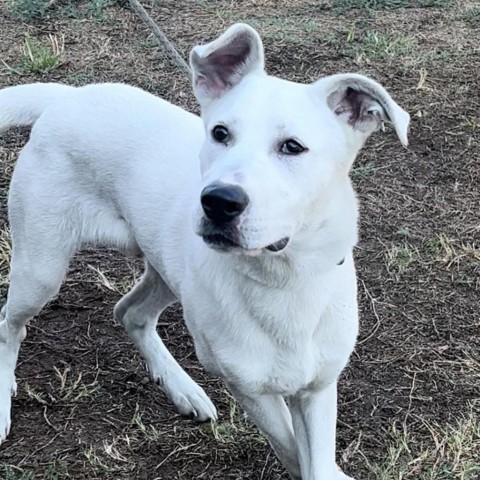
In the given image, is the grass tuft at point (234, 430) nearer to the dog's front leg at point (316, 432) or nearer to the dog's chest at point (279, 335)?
the dog's front leg at point (316, 432)

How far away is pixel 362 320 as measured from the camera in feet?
14.9

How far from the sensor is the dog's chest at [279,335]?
3098 mm

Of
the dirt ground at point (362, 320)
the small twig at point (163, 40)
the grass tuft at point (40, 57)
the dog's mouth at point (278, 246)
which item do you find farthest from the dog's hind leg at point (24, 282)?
the grass tuft at point (40, 57)

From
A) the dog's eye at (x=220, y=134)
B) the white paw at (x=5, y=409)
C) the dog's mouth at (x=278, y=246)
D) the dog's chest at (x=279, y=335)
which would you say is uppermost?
the dog's eye at (x=220, y=134)

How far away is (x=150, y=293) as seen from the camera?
4.21 meters

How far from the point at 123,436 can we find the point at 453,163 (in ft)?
9.22

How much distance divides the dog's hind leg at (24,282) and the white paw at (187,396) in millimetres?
638

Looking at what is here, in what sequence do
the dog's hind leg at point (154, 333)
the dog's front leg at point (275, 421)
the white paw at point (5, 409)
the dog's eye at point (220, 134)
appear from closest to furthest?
the dog's eye at point (220, 134) < the dog's front leg at point (275, 421) < the white paw at point (5, 409) < the dog's hind leg at point (154, 333)

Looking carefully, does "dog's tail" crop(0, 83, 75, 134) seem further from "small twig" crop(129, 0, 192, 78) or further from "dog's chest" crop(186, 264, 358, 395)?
"dog's chest" crop(186, 264, 358, 395)

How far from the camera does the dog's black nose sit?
2615 mm

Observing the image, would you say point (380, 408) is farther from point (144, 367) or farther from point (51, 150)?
point (51, 150)

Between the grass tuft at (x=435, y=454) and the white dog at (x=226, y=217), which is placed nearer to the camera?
the white dog at (x=226, y=217)

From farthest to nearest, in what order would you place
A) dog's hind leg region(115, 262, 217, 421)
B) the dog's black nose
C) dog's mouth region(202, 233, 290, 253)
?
dog's hind leg region(115, 262, 217, 421)
dog's mouth region(202, 233, 290, 253)
the dog's black nose

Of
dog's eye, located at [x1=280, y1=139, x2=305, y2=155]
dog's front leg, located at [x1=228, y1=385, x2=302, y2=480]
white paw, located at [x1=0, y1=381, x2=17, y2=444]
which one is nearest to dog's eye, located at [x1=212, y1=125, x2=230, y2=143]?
dog's eye, located at [x1=280, y1=139, x2=305, y2=155]
